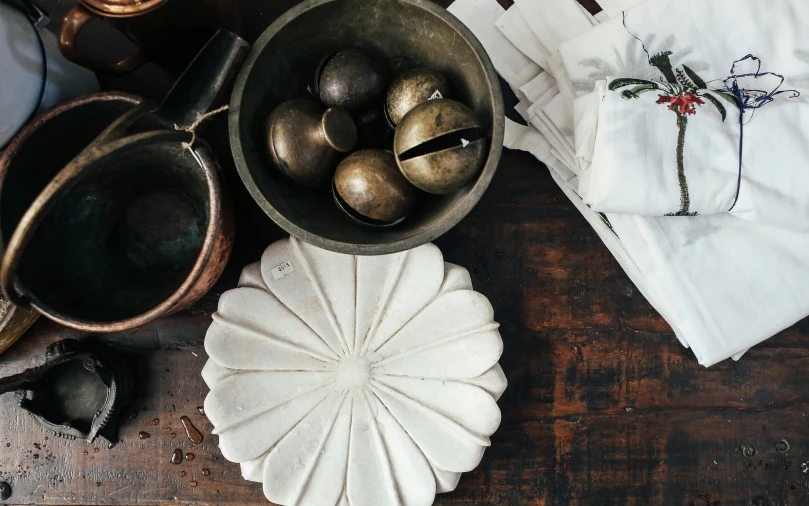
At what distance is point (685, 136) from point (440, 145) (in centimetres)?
31

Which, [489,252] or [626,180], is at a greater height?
[626,180]

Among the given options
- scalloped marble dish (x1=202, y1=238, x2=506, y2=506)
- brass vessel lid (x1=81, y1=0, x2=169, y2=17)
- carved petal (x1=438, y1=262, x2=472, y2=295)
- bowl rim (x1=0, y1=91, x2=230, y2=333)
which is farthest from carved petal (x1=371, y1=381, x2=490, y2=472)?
brass vessel lid (x1=81, y1=0, x2=169, y2=17)

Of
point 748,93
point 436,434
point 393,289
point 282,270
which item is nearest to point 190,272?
point 282,270

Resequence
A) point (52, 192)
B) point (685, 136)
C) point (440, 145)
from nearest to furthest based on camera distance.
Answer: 1. point (52, 192)
2. point (440, 145)
3. point (685, 136)

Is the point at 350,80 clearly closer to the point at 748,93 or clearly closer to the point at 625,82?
the point at 625,82

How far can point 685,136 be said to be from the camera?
0.66 meters

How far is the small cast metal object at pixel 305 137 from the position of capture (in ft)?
1.86

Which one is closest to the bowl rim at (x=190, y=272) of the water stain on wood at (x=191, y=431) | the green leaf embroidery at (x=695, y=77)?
the water stain on wood at (x=191, y=431)

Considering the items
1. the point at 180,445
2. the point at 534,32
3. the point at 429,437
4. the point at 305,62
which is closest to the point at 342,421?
the point at 429,437

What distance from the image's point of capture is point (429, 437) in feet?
2.21

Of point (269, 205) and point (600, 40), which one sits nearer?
point (269, 205)

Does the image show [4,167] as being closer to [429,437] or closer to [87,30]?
[87,30]

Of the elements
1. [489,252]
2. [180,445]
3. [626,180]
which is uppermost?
[626,180]

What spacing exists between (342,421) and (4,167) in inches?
17.3
